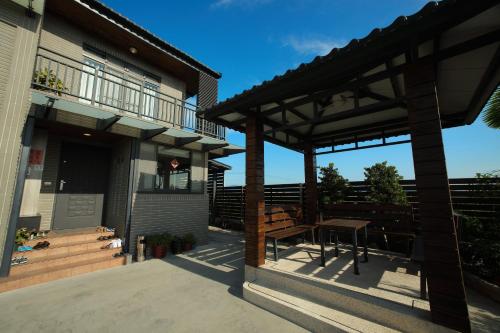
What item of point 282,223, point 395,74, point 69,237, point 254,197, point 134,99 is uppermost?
point 134,99

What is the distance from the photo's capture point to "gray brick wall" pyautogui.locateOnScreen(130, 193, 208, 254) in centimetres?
680

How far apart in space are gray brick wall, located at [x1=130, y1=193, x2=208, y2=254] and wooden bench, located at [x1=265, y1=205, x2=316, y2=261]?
143 inches

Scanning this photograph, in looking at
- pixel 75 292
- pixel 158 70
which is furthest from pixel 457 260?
pixel 158 70

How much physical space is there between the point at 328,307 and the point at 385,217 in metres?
3.37

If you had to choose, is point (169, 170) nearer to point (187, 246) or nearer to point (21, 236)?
point (187, 246)

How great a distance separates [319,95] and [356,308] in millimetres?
3086

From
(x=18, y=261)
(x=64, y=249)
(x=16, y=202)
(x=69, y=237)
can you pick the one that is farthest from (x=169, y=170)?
(x=18, y=261)

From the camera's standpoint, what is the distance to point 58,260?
5297mm

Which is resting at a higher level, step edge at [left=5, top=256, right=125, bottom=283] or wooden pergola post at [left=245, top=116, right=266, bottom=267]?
wooden pergola post at [left=245, top=116, right=266, bottom=267]

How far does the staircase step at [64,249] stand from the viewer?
17.1 feet

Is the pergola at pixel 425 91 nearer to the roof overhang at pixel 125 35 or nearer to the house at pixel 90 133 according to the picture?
the house at pixel 90 133

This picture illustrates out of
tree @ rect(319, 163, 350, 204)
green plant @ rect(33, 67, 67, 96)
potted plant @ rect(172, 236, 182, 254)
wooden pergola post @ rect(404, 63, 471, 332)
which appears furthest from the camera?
tree @ rect(319, 163, 350, 204)

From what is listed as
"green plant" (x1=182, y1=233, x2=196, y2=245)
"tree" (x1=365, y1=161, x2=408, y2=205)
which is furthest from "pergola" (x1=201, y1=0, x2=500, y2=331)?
"green plant" (x1=182, y1=233, x2=196, y2=245)

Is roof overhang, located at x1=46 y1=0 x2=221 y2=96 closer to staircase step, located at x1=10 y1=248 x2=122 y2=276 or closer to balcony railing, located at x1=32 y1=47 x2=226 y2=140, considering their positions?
balcony railing, located at x1=32 y1=47 x2=226 y2=140
